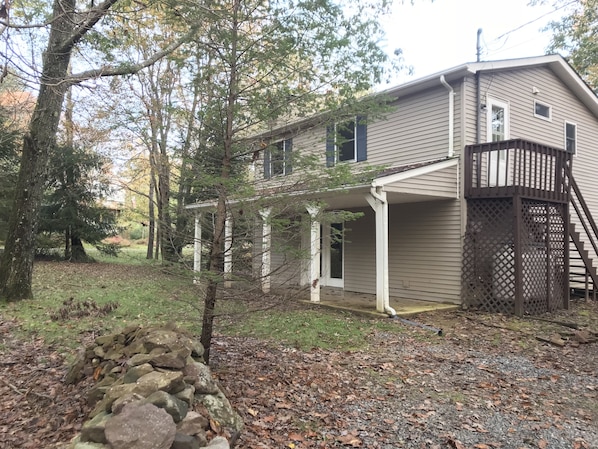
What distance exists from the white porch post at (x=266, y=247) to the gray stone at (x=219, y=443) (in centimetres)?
172

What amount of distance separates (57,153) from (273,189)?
14.8 metres

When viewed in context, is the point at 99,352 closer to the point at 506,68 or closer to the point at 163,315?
the point at 163,315

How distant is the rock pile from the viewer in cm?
251

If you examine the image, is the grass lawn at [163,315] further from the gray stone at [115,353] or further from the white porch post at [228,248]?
the gray stone at [115,353]

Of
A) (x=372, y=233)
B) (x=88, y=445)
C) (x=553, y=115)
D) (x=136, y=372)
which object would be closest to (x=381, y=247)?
(x=372, y=233)

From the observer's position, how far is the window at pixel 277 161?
4504mm

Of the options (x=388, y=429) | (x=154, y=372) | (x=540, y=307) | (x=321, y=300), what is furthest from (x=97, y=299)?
(x=540, y=307)

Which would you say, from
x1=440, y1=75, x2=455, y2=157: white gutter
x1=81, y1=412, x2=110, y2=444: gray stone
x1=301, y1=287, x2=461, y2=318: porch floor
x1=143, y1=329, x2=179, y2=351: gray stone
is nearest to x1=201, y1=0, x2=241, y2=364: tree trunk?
x1=143, y1=329, x2=179, y2=351: gray stone

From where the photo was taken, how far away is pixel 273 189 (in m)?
4.33

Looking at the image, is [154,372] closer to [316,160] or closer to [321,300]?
[316,160]

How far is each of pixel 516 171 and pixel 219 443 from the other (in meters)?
8.13

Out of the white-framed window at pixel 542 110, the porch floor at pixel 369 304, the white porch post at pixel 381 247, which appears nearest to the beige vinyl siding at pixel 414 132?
the white porch post at pixel 381 247

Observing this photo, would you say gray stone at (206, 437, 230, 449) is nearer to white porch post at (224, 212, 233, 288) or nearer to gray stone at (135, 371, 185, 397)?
gray stone at (135, 371, 185, 397)

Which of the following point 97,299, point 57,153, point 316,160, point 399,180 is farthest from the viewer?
point 57,153
